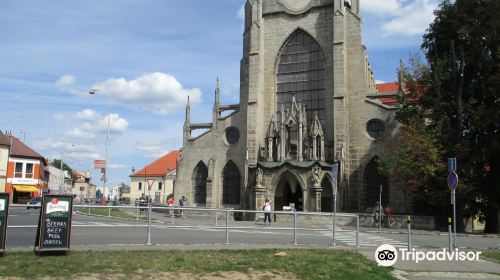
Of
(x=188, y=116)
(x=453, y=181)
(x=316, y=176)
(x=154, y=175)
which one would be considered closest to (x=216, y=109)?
(x=188, y=116)

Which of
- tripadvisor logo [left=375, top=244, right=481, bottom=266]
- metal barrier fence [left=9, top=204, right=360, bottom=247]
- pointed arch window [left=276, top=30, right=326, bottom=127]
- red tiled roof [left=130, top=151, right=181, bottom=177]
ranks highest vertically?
pointed arch window [left=276, top=30, right=326, bottom=127]

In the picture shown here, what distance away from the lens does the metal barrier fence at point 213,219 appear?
1403cm

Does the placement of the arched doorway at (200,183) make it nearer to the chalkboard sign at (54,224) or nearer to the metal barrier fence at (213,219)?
the metal barrier fence at (213,219)

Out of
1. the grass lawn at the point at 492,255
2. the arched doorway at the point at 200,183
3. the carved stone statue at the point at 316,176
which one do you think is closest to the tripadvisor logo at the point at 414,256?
the grass lawn at the point at 492,255

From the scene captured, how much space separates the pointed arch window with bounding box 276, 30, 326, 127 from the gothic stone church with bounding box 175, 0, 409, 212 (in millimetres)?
80

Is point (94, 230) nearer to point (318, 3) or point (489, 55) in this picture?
point (489, 55)

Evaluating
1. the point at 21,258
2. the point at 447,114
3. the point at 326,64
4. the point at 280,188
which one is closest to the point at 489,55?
the point at 447,114

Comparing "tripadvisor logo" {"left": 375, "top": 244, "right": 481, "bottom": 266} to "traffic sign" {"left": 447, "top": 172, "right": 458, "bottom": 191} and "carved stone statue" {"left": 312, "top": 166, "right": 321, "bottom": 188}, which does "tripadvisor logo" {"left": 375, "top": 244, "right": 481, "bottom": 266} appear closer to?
"traffic sign" {"left": 447, "top": 172, "right": 458, "bottom": 191}

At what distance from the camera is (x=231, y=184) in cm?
4041

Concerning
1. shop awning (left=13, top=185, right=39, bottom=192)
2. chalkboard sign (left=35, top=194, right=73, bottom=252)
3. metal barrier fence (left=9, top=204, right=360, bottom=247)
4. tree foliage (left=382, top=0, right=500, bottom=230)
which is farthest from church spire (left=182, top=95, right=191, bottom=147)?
chalkboard sign (left=35, top=194, right=73, bottom=252)

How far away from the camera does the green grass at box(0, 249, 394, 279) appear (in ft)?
29.8

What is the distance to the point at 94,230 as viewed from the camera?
16.4 meters

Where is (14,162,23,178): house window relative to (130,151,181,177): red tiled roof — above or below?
below

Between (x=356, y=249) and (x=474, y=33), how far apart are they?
20.1 metres
